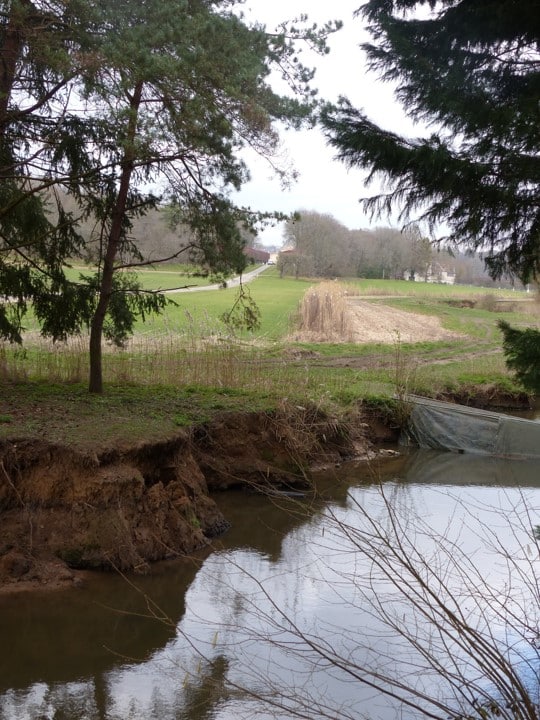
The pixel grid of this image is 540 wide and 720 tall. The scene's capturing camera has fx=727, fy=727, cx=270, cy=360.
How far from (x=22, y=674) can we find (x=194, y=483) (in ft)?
12.0

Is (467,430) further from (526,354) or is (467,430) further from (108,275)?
(526,354)

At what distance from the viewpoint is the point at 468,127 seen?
14.6 feet

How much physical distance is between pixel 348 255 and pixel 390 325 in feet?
72.2

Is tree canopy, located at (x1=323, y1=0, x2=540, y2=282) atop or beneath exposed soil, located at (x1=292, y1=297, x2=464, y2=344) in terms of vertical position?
atop

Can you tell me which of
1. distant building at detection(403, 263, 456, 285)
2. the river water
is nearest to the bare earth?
the river water

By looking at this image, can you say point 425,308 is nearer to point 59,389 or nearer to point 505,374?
point 505,374

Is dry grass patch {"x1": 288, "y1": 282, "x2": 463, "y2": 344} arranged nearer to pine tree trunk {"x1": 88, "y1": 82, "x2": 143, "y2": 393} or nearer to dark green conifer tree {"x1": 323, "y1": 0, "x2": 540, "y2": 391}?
pine tree trunk {"x1": 88, "y1": 82, "x2": 143, "y2": 393}

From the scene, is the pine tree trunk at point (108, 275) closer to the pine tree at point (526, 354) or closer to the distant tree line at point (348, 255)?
the pine tree at point (526, 354)

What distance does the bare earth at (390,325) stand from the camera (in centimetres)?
2820

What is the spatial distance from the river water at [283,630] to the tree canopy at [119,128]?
14.4ft

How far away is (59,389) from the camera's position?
11.2m

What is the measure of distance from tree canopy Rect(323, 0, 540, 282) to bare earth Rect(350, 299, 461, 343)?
68.7 ft

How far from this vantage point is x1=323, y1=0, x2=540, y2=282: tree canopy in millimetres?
4328

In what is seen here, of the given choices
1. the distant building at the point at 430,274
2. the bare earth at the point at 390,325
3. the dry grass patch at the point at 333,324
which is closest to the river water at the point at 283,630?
the dry grass patch at the point at 333,324
